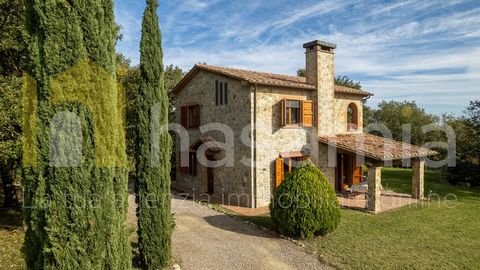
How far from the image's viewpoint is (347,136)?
18.3 meters

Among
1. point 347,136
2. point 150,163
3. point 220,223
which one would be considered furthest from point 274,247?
point 347,136

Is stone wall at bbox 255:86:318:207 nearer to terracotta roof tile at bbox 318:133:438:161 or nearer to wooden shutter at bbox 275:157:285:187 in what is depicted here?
wooden shutter at bbox 275:157:285:187

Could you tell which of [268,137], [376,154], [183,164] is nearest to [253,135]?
[268,137]

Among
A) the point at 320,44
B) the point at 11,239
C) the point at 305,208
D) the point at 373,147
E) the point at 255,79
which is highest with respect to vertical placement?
the point at 320,44

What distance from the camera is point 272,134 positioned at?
50.7 feet

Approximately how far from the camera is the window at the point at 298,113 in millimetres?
15758

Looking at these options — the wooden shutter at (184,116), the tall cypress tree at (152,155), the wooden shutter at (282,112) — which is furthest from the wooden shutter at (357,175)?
the tall cypress tree at (152,155)

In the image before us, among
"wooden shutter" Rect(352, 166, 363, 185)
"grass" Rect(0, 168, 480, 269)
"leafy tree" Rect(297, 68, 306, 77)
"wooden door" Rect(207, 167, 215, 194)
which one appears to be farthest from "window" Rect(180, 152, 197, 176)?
"leafy tree" Rect(297, 68, 306, 77)

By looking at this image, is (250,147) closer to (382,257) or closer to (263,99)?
(263,99)

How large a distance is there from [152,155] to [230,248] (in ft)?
14.1

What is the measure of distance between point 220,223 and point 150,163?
17.8 ft

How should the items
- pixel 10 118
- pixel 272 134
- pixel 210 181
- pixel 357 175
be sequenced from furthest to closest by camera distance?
1. pixel 357 175
2. pixel 210 181
3. pixel 272 134
4. pixel 10 118

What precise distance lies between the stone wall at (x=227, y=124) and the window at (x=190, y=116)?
34 cm

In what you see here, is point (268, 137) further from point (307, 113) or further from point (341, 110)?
point (341, 110)
